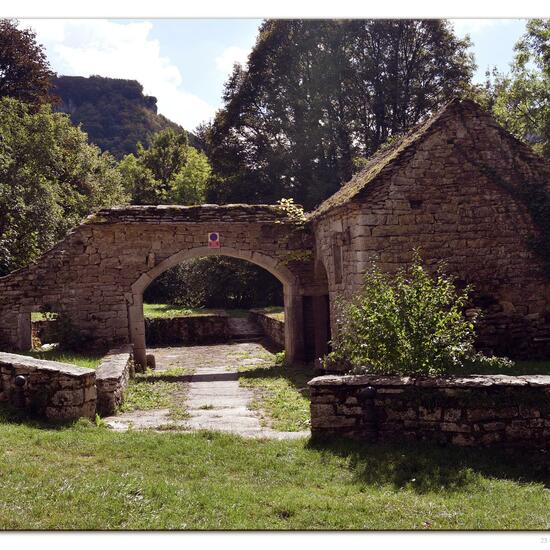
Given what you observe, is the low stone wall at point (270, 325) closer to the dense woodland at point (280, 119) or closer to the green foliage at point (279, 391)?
the green foliage at point (279, 391)

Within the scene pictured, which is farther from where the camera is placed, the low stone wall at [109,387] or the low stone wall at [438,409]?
the low stone wall at [109,387]

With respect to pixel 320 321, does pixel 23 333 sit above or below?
above

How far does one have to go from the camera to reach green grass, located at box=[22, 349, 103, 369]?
10699mm

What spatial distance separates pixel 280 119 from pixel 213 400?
55.9ft

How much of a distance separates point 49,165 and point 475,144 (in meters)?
16.5

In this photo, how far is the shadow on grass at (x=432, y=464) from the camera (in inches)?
201

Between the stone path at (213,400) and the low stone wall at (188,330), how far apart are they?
7.86ft

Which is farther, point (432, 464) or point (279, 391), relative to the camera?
point (279, 391)

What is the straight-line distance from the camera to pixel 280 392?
33.8 feet

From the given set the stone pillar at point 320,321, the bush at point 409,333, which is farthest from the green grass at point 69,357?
the bush at point 409,333

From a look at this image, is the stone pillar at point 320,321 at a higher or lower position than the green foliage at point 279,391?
higher

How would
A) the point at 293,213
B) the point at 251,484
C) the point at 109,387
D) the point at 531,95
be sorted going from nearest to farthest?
the point at 251,484 < the point at 109,387 < the point at 293,213 < the point at 531,95

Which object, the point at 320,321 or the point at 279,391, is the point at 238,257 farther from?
the point at 279,391

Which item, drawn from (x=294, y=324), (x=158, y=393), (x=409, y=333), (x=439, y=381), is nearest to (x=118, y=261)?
(x=158, y=393)
